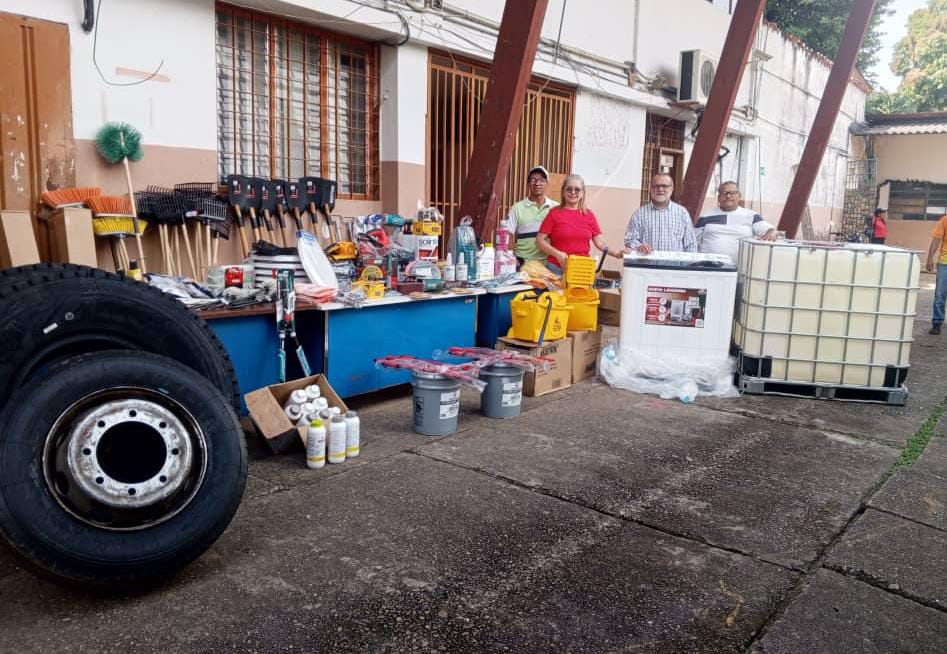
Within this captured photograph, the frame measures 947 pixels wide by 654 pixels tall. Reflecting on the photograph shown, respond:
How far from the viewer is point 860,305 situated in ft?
19.0

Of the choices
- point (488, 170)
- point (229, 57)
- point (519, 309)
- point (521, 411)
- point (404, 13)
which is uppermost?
point (404, 13)

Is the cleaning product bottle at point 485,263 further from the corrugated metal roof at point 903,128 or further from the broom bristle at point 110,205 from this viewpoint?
the corrugated metal roof at point 903,128

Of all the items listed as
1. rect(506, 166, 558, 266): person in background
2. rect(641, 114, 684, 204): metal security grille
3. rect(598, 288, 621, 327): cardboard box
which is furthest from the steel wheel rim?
rect(641, 114, 684, 204): metal security grille

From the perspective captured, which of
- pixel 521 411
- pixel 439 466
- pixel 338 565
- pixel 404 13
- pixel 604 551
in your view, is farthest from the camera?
pixel 404 13

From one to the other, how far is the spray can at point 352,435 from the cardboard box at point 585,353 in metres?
2.55

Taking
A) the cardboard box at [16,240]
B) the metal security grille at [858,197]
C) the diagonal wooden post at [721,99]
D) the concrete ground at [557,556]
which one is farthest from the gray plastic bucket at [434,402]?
the metal security grille at [858,197]

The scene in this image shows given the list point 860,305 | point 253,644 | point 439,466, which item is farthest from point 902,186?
point 253,644

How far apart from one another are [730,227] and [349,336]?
→ 4.11 meters

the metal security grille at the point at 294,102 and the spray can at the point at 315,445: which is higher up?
the metal security grille at the point at 294,102

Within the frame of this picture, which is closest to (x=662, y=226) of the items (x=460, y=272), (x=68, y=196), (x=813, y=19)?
(x=460, y=272)

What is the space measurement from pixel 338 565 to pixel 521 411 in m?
2.65

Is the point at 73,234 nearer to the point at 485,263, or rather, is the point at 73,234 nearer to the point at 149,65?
the point at 149,65

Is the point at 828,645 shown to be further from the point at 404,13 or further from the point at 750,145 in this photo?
the point at 750,145

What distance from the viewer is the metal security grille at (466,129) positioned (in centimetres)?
834
